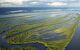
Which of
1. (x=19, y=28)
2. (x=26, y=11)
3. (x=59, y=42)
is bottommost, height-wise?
(x=59, y=42)

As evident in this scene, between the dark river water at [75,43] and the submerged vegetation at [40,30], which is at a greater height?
A: the submerged vegetation at [40,30]

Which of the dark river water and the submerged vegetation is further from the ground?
the submerged vegetation

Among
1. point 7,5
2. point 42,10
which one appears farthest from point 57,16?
point 7,5

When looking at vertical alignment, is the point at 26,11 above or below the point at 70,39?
above

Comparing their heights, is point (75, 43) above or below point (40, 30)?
below

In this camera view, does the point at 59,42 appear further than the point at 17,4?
No

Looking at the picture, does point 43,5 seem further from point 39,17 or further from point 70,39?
point 70,39
